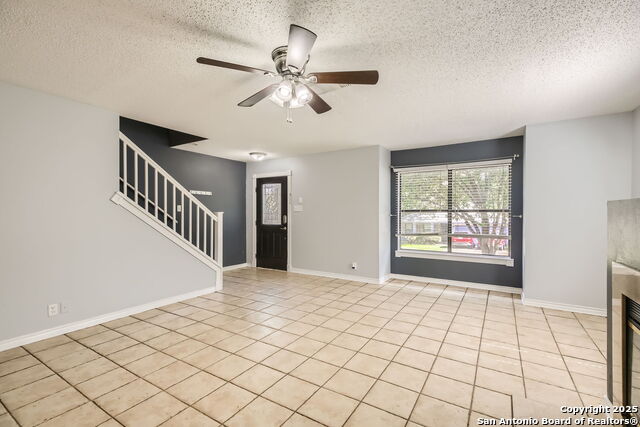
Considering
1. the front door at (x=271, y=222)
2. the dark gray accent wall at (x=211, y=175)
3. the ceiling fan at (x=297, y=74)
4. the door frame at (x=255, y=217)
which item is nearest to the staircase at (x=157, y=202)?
the dark gray accent wall at (x=211, y=175)

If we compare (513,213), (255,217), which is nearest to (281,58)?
(513,213)

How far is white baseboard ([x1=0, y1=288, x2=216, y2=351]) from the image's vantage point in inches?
108

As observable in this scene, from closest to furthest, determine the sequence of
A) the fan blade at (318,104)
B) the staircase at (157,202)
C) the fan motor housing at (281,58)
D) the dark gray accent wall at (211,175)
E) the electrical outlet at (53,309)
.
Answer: the fan motor housing at (281,58) < the fan blade at (318,104) < the electrical outlet at (53,309) < the staircase at (157,202) < the dark gray accent wall at (211,175)

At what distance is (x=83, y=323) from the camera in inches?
125

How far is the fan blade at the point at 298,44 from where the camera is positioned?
1577 mm

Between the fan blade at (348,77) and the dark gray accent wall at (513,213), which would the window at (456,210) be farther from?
the fan blade at (348,77)

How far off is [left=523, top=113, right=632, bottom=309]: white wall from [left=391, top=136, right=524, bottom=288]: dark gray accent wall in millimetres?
664

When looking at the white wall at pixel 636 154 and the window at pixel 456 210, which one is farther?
the window at pixel 456 210

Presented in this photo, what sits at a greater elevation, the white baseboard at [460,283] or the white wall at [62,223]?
the white wall at [62,223]

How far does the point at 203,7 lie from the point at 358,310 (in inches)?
137

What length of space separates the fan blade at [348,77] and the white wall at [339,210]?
10.5 feet

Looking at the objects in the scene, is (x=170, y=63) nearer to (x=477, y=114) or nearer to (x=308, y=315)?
(x=308, y=315)

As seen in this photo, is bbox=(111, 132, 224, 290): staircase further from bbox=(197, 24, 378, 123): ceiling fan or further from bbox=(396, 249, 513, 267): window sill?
bbox=(396, 249, 513, 267): window sill

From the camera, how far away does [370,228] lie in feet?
17.0
